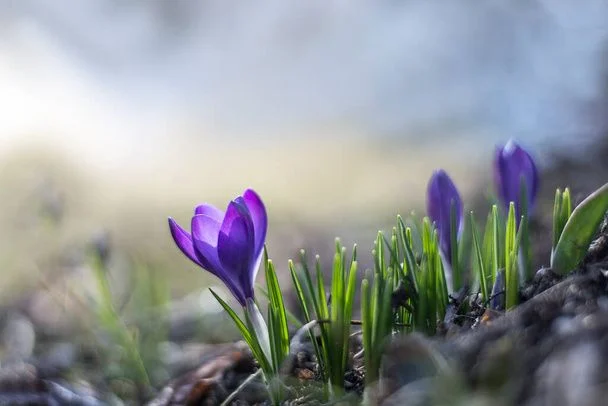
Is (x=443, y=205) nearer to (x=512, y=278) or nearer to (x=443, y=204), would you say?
(x=443, y=204)

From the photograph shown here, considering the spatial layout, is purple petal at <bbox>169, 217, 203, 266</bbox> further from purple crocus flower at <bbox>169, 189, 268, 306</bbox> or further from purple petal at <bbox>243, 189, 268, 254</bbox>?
purple petal at <bbox>243, 189, 268, 254</bbox>

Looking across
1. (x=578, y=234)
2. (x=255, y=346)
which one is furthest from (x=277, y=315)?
(x=578, y=234)

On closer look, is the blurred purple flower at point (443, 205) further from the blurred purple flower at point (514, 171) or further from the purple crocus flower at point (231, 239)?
the purple crocus flower at point (231, 239)

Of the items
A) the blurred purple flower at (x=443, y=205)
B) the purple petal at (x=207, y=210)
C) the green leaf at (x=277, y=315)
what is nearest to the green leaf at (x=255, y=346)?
the green leaf at (x=277, y=315)

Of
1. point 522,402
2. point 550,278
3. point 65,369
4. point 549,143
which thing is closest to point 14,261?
point 65,369

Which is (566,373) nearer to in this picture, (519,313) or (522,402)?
(522,402)

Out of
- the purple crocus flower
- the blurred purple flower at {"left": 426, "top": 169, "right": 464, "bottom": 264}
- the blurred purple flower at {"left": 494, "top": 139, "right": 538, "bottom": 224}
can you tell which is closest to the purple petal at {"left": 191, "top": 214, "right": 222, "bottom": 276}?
the purple crocus flower
